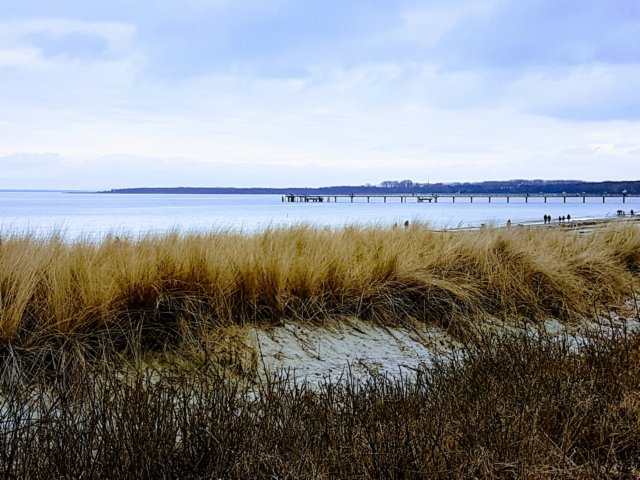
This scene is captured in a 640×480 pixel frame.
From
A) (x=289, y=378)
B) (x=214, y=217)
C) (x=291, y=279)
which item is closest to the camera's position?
(x=289, y=378)

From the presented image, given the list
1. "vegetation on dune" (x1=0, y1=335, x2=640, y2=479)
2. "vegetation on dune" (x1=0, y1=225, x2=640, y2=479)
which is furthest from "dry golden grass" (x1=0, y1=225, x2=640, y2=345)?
"vegetation on dune" (x1=0, y1=335, x2=640, y2=479)

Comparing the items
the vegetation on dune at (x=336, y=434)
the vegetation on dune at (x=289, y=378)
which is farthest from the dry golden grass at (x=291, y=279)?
the vegetation on dune at (x=336, y=434)

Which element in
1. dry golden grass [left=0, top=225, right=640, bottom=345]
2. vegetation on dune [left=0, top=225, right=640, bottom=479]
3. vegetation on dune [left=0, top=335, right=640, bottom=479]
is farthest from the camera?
dry golden grass [left=0, top=225, right=640, bottom=345]

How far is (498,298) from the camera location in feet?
25.0

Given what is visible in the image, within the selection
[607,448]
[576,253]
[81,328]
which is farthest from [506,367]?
[576,253]

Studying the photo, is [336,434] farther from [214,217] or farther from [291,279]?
[214,217]

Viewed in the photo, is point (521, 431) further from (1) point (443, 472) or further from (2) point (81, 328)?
(2) point (81, 328)

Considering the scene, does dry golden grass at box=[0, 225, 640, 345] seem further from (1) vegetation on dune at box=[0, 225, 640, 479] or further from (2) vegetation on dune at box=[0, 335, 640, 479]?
(2) vegetation on dune at box=[0, 335, 640, 479]

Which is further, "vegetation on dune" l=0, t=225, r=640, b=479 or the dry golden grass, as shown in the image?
the dry golden grass

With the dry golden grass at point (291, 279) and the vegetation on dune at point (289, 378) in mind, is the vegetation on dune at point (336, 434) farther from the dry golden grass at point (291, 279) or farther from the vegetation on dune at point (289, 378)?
the dry golden grass at point (291, 279)

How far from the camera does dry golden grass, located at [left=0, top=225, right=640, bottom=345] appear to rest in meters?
5.25

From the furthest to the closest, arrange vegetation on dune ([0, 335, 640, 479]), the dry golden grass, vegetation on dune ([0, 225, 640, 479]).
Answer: the dry golden grass, vegetation on dune ([0, 225, 640, 479]), vegetation on dune ([0, 335, 640, 479])

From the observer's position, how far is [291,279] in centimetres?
654

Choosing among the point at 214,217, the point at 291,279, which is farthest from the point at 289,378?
the point at 214,217
